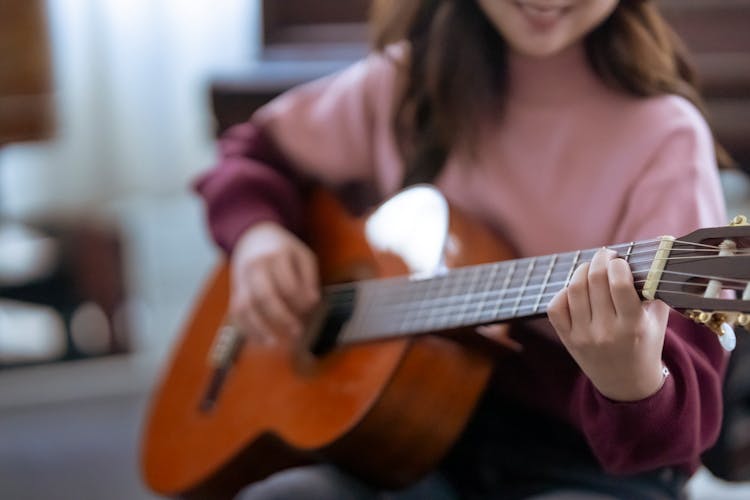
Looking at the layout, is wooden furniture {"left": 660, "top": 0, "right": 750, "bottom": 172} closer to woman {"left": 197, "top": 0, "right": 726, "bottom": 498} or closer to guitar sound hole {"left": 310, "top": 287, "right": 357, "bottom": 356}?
woman {"left": 197, "top": 0, "right": 726, "bottom": 498}

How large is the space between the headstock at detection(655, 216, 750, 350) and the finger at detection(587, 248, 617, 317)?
0.10 ft

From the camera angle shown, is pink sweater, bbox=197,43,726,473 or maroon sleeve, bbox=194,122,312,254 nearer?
pink sweater, bbox=197,43,726,473

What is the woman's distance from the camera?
651mm

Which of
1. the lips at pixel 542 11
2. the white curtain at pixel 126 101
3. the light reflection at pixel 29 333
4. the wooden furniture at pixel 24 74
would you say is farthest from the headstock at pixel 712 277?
the light reflection at pixel 29 333

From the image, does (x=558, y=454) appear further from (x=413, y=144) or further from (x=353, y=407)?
(x=413, y=144)

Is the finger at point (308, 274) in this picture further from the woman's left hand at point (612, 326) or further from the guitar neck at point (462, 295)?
the woman's left hand at point (612, 326)

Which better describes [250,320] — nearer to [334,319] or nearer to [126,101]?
[334,319]

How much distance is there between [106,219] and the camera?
1.85 meters

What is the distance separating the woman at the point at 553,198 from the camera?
0.65 m

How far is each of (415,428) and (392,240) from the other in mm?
165

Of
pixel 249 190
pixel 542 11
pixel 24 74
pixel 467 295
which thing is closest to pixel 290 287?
pixel 249 190

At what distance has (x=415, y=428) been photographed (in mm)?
792

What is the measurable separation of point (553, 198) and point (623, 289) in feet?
0.64

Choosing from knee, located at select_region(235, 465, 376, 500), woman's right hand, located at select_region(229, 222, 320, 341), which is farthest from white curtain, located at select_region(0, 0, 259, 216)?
knee, located at select_region(235, 465, 376, 500)
